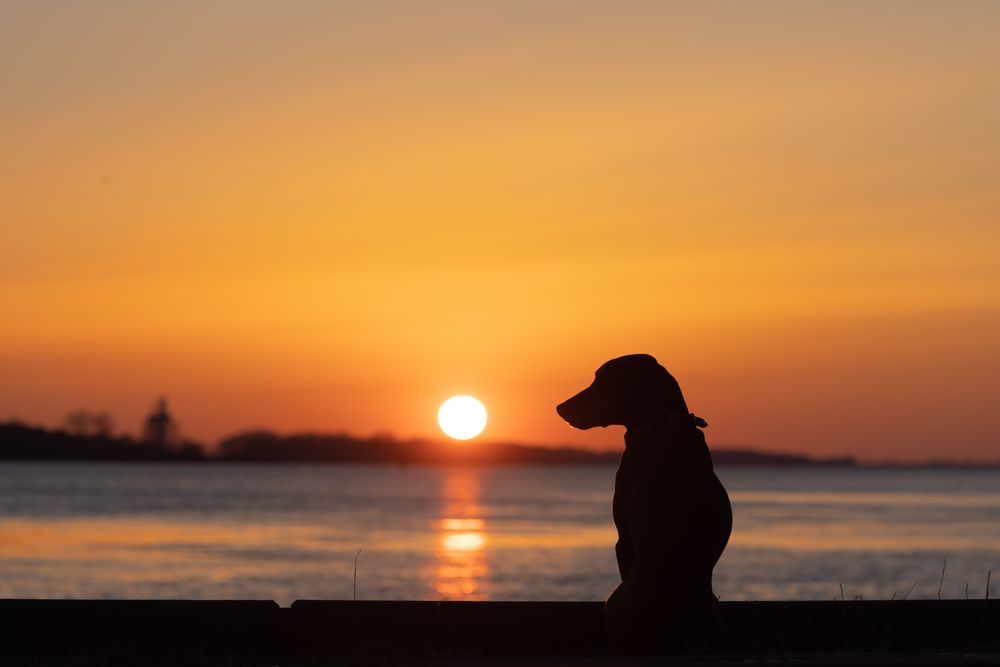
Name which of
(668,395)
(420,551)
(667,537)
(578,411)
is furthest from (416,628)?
(420,551)

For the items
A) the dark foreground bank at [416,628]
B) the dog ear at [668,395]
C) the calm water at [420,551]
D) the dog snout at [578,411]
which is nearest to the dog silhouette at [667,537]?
the dog ear at [668,395]

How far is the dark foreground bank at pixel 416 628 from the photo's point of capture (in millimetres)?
8602

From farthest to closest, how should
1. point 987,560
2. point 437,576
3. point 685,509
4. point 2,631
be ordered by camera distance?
point 987,560, point 437,576, point 2,631, point 685,509

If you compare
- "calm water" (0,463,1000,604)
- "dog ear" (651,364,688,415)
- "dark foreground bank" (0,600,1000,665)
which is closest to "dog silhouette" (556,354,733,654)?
"dog ear" (651,364,688,415)

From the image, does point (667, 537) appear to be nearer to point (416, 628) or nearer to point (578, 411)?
point (578, 411)

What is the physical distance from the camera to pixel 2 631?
28.1 ft

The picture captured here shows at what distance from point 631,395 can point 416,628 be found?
7.11 feet

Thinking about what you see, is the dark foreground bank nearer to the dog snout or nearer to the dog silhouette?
the dog silhouette

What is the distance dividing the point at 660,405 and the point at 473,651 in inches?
83.1

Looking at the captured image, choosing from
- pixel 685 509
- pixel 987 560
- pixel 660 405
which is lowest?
pixel 987 560

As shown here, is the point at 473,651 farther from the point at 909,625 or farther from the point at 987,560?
the point at 987,560

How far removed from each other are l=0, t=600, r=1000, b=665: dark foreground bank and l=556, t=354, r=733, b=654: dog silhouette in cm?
93

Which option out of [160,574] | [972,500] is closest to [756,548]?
[160,574]

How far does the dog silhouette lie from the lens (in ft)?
24.7
